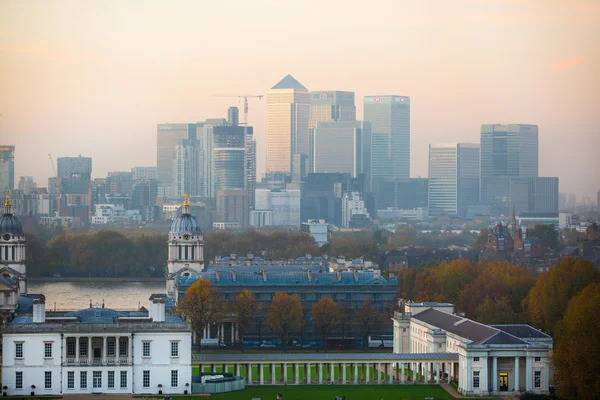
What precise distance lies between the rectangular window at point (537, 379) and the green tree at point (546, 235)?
89513 millimetres

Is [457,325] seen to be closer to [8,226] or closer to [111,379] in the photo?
[111,379]

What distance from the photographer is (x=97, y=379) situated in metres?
65.1

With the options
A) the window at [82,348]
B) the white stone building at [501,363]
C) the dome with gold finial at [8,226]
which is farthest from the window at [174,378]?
the dome with gold finial at [8,226]

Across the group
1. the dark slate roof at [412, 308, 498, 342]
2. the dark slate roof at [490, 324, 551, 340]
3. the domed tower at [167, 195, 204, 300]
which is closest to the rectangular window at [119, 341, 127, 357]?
the dark slate roof at [412, 308, 498, 342]

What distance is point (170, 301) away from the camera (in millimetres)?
93875

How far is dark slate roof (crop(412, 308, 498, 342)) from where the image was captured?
230 ft

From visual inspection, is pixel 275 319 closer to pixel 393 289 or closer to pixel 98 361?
pixel 393 289

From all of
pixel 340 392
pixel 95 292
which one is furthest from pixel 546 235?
pixel 340 392

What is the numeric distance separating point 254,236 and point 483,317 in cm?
10408

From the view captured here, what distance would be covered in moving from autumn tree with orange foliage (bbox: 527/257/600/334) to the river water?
30.4 m

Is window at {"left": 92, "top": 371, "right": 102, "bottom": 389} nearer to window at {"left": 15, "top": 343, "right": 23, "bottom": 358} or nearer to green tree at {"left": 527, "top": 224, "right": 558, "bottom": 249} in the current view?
window at {"left": 15, "top": 343, "right": 23, "bottom": 358}

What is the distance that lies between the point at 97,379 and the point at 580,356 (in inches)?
843

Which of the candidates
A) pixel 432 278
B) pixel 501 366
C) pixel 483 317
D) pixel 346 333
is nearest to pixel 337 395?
pixel 501 366

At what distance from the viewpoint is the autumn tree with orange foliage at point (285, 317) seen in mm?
89688
